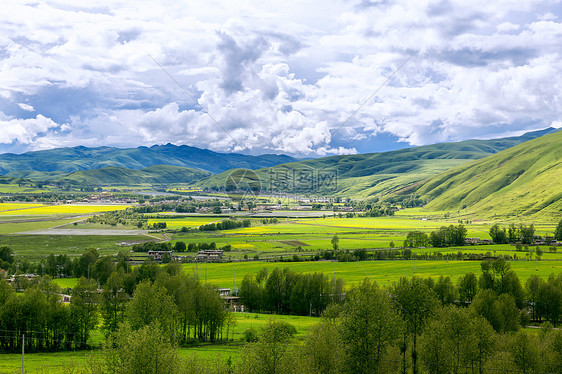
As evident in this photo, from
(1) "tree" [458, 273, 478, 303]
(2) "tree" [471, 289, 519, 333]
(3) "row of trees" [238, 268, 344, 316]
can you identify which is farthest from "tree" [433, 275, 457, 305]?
(3) "row of trees" [238, 268, 344, 316]

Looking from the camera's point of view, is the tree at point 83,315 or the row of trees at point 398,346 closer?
the row of trees at point 398,346

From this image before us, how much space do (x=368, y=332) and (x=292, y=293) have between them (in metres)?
40.1

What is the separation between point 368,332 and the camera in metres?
44.5

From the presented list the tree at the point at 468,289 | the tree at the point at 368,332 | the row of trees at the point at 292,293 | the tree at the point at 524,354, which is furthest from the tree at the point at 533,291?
the tree at the point at 368,332

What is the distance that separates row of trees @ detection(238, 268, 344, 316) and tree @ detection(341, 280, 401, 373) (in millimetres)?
34652

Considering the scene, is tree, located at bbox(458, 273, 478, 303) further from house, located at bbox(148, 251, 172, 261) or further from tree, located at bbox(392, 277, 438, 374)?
house, located at bbox(148, 251, 172, 261)

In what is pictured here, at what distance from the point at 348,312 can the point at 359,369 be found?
6647 mm

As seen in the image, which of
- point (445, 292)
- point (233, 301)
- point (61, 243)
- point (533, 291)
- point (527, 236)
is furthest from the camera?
point (527, 236)

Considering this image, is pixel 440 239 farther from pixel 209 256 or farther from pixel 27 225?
pixel 27 225

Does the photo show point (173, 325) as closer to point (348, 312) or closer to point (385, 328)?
point (348, 312)

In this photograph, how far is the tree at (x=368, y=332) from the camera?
4356 centimetres

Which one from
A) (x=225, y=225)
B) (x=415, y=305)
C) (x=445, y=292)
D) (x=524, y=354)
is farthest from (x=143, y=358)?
(x=225, y=225)

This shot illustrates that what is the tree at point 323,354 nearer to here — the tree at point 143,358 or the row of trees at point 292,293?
the tree at point 143,358

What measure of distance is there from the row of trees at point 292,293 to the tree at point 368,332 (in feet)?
114
